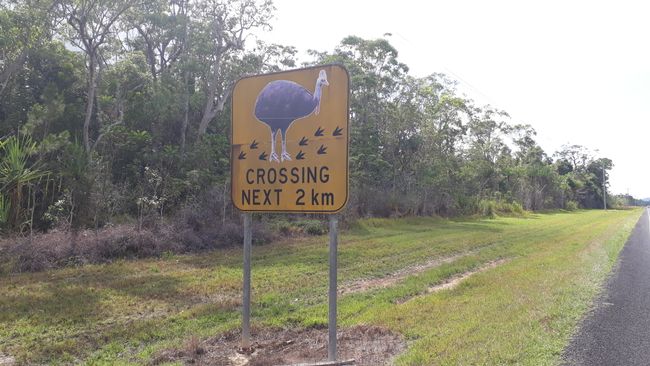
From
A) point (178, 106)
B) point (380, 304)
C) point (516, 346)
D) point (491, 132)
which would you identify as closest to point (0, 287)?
point (380, 304)

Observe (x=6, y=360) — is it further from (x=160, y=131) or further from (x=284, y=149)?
(x=160, y=131)

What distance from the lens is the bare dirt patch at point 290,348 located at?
17.1ft

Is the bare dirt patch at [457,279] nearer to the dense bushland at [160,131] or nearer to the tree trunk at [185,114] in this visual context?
the dense bushland at [160,131]

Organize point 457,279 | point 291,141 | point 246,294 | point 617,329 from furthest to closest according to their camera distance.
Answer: point 457,279
point 617,329
point 246,294
point 291,141

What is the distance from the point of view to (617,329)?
650 centimetres

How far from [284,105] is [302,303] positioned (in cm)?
388

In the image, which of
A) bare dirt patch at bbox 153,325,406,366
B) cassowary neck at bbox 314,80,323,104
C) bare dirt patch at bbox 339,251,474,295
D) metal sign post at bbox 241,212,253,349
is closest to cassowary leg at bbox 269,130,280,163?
cassowary neck at bbox 314,80,323,104

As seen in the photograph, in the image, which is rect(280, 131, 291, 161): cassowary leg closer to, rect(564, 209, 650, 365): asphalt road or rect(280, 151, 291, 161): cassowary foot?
rect(280, 151, 291, 161): cassowary foot

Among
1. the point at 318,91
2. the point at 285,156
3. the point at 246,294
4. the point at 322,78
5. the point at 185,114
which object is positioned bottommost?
the point at 246,294

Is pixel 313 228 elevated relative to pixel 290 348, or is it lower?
elevated

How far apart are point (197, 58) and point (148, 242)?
54.9ft

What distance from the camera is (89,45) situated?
17.7 metres

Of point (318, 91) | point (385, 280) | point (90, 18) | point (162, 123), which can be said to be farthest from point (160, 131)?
point (318, 91)

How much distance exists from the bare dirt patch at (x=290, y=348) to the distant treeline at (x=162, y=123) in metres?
8.27
